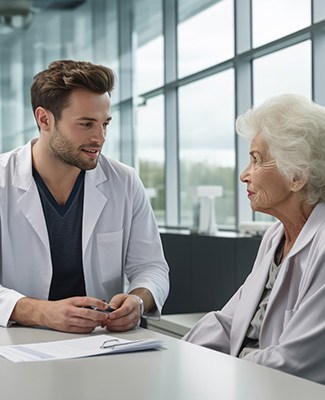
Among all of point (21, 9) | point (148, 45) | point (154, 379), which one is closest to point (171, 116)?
point (148, 45)

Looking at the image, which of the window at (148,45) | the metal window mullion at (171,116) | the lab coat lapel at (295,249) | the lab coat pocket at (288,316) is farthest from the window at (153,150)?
the lab coat pocket at (288,316)

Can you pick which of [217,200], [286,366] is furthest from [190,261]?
[286,366]

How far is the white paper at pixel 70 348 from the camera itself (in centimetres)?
202

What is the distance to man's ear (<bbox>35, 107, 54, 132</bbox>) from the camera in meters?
2.92

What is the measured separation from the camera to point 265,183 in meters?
2.52

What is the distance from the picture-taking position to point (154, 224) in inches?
119

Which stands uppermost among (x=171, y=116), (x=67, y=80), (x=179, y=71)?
(x=179, y=71)

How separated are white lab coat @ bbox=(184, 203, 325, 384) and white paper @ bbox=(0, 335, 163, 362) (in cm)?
35

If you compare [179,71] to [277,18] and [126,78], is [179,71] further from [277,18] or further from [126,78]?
[277,18]

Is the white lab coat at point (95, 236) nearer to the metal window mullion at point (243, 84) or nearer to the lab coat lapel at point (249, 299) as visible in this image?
the lab coat lapel at point (249, 299)

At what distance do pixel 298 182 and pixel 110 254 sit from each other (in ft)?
2.60

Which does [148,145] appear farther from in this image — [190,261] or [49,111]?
[49,111]

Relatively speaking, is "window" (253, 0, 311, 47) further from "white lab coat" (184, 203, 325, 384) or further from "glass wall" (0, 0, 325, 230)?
"white lab coat" (184, 203, 325, 384)

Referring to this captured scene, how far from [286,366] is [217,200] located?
5210 mm
